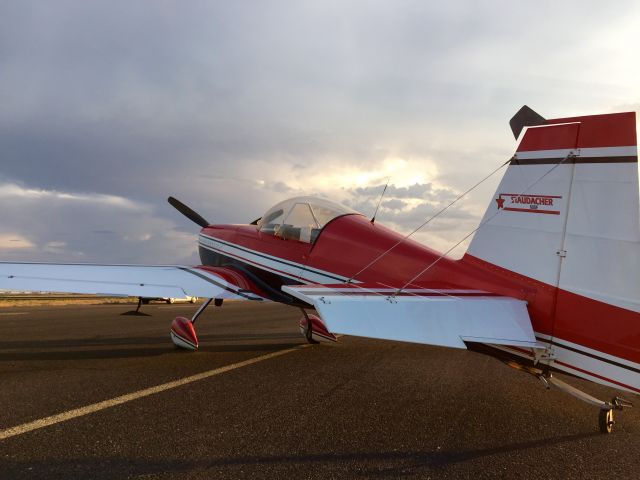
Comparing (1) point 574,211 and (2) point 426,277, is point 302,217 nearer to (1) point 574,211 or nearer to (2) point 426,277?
(2) point 426,277

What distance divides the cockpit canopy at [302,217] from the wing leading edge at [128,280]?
121 centimetres

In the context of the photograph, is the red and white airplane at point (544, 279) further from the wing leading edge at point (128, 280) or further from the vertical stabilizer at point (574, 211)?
the wing leading edge at point (128, 280)

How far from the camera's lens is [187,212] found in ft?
39.4

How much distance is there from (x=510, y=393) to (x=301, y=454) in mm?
3328

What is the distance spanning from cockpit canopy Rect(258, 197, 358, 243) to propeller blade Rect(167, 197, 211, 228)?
4.08 metres

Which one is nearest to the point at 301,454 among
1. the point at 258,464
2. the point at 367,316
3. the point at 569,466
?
the point at 258,464

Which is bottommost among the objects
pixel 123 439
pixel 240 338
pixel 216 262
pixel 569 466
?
pixel 240 338

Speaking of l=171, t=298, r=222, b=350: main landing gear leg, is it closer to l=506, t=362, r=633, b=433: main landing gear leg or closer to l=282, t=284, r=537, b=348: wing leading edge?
l=282, t=284, r=537, b=348: wing leading edge

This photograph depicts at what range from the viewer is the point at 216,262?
30.3 ft

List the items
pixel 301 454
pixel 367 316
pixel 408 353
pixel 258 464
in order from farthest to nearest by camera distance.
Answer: pixel 408 353
pixel 367 316
pixel 301 454
pixel 258 464

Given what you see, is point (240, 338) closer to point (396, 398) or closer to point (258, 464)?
point (396, 398)

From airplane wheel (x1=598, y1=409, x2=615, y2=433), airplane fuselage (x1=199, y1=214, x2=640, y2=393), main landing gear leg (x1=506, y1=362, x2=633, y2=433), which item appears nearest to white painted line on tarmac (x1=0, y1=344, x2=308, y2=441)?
airplane fuselage (x1=199, y1=214, x2=640, y2=393)

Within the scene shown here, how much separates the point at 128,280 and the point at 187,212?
482 cm

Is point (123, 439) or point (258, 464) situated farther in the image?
point (123, 439)
